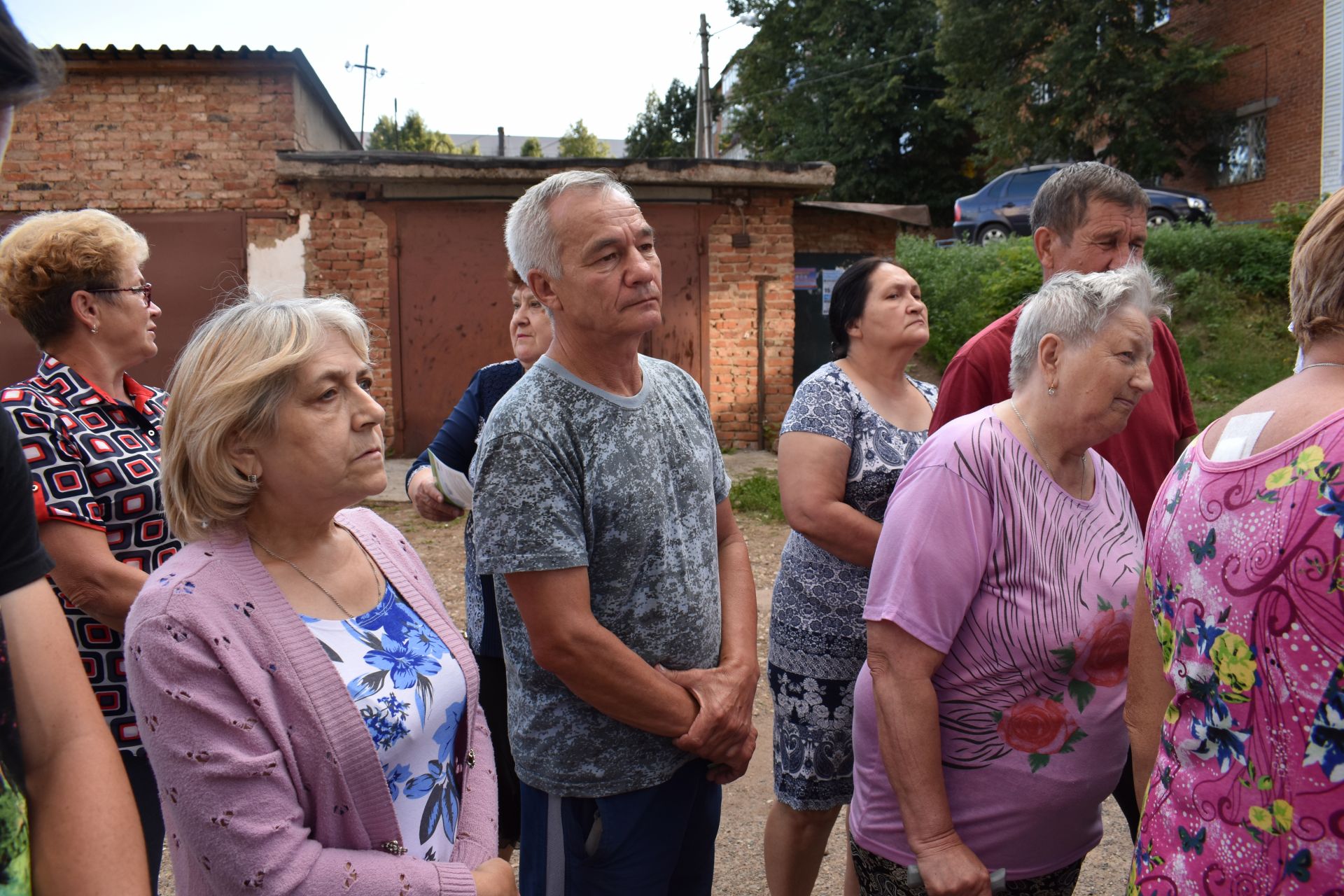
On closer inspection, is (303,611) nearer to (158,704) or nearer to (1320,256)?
(158,704)

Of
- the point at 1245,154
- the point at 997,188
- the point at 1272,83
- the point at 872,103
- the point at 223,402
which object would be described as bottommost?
Answer: the point at 223,402

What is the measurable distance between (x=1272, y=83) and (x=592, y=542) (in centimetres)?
2355

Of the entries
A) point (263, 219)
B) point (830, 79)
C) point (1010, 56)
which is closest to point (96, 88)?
point (263, 219)

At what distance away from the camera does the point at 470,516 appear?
303 cm

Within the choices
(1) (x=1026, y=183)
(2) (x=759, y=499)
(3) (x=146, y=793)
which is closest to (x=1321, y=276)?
(3) (x=146, y=793)

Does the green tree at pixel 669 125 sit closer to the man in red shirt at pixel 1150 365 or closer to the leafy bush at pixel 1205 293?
the leafy bush at pixel 1205 293

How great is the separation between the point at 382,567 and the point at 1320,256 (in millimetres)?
1680

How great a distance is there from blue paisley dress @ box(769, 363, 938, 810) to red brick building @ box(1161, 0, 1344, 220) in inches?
730

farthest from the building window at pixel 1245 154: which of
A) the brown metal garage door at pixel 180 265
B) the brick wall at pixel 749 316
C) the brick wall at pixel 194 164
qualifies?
the brown metal garage door at pixel 180 265

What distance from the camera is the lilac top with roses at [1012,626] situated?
1911 millimetres

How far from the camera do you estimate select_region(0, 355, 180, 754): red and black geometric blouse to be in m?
2.20

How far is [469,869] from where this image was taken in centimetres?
167

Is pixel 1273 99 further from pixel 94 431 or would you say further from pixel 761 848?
pixel 94 431

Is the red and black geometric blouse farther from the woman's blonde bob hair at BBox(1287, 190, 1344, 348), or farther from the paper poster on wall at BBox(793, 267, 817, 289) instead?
the paper poster on wall at BBox(793, 267, 817, 289)
